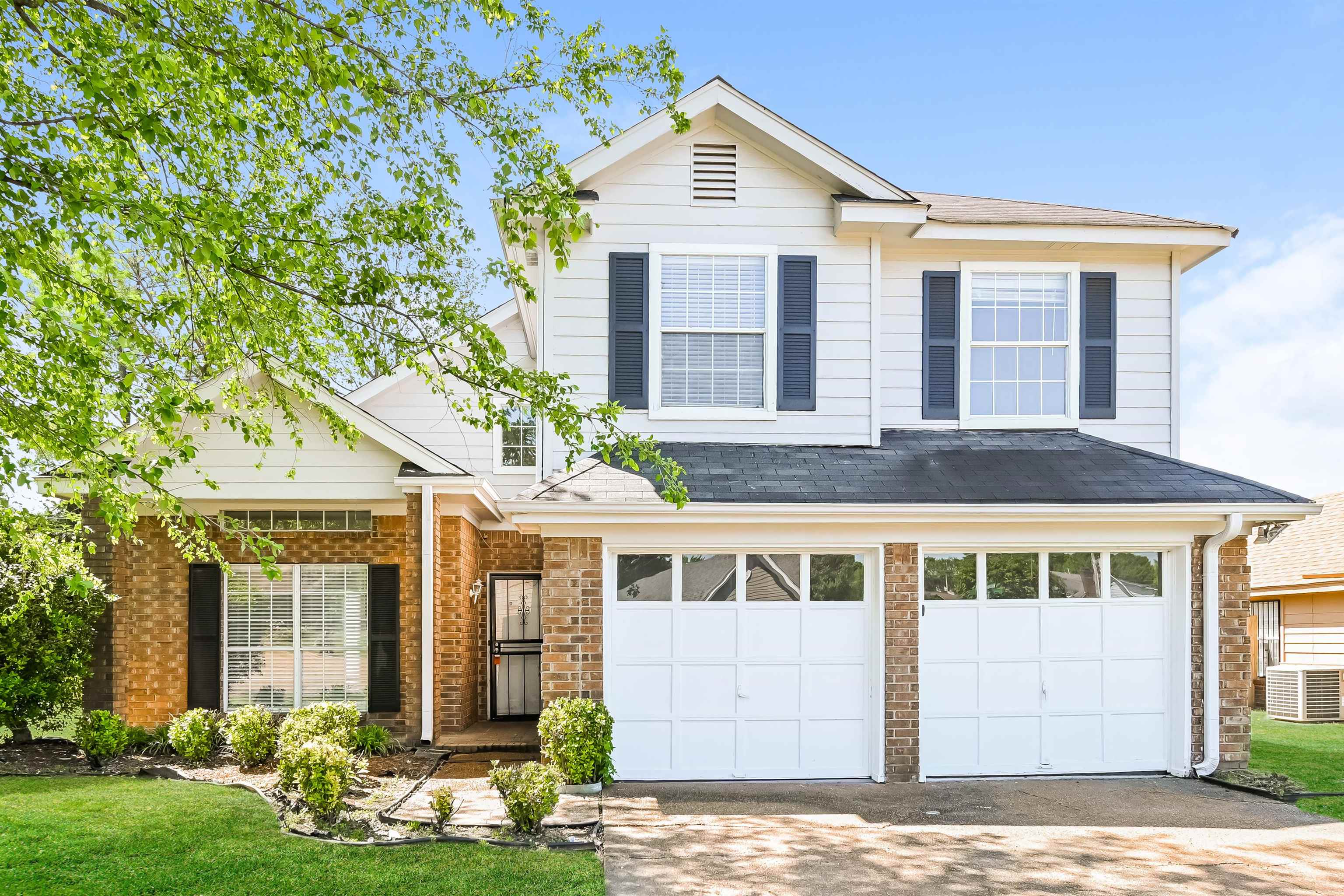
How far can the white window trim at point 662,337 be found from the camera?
11094 millimetres

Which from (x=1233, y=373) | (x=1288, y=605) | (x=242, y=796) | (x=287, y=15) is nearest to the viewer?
(x=287, y=15)

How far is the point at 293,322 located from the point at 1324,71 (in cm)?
2135

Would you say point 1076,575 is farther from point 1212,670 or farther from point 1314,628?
point 1314,628

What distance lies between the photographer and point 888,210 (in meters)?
10.9

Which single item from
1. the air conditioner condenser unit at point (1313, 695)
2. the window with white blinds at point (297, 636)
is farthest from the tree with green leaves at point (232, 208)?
the air conditioner condenser unit at point (1313, 695)

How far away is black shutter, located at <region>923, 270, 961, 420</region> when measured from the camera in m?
11.7

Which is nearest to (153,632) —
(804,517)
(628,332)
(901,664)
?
(628,332)

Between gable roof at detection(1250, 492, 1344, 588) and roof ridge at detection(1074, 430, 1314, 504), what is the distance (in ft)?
26.6

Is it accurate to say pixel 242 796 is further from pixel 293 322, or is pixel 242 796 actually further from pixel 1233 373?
pixel 1233 373

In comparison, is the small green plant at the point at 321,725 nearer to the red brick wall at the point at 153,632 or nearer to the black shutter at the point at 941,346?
the red brick wall at the point at 153,632

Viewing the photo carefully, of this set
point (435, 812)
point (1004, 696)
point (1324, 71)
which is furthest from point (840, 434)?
point (1324, 71)

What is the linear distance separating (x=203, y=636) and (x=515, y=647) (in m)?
4.73

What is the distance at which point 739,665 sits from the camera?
32.7 ft

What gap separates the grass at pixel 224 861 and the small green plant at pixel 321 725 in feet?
2.49
